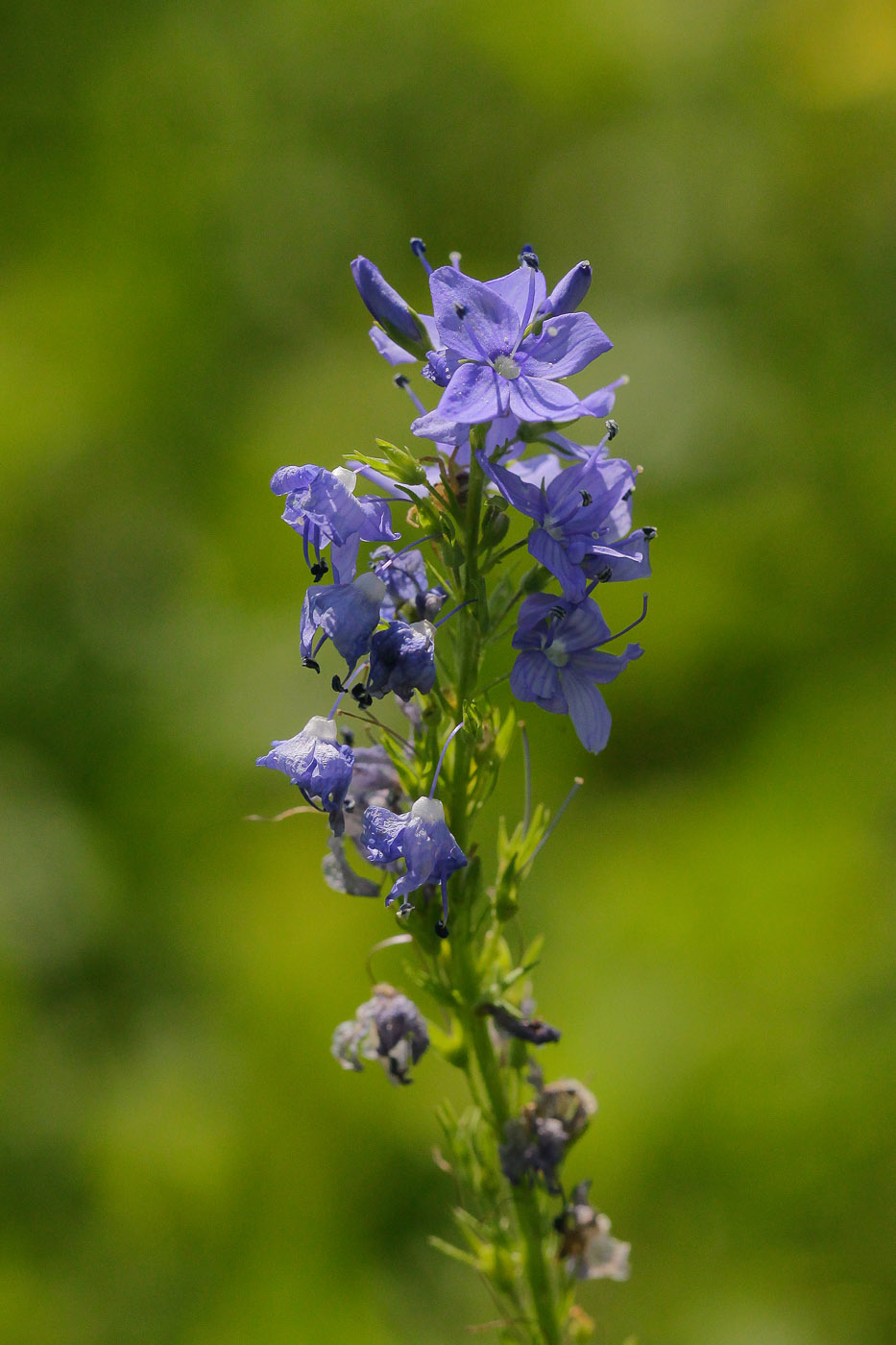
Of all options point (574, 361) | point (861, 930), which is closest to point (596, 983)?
point (861, 930)

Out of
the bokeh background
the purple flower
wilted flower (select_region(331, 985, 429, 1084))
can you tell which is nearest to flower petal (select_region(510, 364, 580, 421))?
the purple flower

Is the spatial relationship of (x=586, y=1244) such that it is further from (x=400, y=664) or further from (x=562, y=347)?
(x=562, y=347)

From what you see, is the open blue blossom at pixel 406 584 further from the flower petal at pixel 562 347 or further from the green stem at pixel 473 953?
the flower petal at pixel 562 347

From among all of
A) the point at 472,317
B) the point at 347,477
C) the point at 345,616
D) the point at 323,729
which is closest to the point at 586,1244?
the point at 323,729

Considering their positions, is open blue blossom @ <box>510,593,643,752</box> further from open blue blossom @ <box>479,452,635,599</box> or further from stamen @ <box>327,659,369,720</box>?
stamen @ <box>327,659,369,720</box>

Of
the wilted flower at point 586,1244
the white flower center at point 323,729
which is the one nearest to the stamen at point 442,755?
the white flower center at point 323,729

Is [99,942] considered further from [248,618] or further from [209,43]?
[209,43]

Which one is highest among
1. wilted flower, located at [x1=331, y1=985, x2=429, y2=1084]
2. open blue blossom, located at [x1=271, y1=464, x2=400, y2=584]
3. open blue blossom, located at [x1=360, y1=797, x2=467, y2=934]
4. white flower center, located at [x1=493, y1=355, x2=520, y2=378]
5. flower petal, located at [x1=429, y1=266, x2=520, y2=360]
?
flower petal, located at [x1=429, y1=266, x2=520, y2=360]
